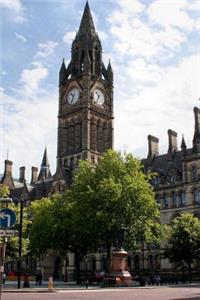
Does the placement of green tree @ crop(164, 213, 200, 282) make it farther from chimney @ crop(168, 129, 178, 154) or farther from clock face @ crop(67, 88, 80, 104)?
clock face @ crop(67, 88, 80, 104)

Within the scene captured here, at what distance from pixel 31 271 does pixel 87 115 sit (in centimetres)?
3188

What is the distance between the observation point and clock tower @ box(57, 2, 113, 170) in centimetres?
9175

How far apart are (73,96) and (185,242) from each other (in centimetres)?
4709

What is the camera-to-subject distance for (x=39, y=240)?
6025 centimetres

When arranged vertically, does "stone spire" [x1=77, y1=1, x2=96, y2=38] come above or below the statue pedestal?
above

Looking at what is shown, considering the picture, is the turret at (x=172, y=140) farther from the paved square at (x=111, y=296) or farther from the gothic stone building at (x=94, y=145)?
the paved square at (x=111, y=296)

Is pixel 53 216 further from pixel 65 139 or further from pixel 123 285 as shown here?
pixel 65 139

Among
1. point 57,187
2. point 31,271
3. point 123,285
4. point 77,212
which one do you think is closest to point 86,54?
point 57,187

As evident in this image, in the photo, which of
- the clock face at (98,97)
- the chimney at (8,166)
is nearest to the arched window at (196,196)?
the clock face at (98,97)

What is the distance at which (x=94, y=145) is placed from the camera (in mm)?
92125

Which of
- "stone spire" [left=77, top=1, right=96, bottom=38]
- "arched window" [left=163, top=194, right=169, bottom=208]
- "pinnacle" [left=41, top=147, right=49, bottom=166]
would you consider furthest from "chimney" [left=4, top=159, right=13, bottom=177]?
"arched window" [left=163, top=194, right=169, bottom=208]

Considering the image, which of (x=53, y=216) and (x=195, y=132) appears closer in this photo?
(x=53, y=216)

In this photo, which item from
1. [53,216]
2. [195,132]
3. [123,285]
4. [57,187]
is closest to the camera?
[123,285]

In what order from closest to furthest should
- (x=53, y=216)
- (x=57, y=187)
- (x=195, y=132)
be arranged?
(x=53, y=216) → (x=195, y=132) → (x=57, y=187)
